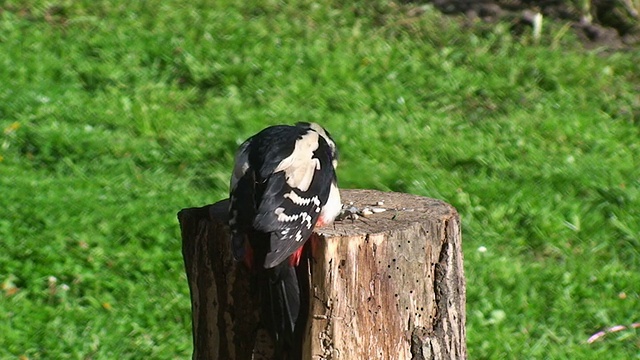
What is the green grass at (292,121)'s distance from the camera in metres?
5.83

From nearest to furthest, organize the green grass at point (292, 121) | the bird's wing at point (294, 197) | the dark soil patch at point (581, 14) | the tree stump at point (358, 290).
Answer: the bird's wing at point (294, 197)
the tree stump at point (358, 290)
the green grass at point (292, 121)
the dark soil patch at point (581, 14)

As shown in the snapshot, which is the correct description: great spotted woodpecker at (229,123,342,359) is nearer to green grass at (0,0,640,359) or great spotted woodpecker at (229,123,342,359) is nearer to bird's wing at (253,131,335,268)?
bird's wing at (253,131,335,268)

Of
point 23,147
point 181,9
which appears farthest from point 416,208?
point 181,9

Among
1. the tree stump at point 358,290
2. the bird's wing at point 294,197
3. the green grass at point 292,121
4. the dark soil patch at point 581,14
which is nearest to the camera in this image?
the bird's wing at point 294,197

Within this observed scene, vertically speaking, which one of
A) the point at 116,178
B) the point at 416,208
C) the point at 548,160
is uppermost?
the point at 416,208

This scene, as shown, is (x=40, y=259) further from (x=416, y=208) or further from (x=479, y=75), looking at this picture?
(x=479, y=75)

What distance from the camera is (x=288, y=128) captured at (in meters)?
4.09

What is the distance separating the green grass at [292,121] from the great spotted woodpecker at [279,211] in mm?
1773

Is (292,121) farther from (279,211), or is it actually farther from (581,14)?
(279,211)

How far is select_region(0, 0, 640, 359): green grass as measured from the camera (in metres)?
5.83

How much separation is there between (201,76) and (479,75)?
7.59ft

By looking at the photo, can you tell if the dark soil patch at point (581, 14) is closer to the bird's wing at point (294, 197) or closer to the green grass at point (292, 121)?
the green grass at point (292, 121)

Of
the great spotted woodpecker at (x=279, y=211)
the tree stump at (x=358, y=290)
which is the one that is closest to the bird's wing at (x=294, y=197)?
the great spotted woodpecker at (x=279, y=211)

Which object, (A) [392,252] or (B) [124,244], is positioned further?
(B) [124,244]
